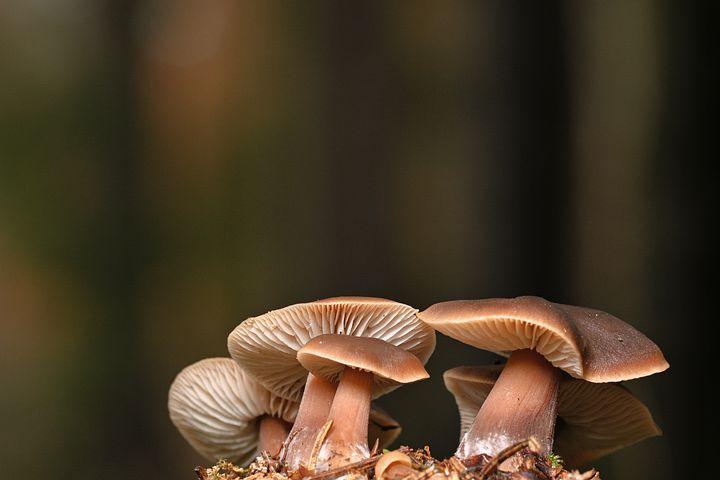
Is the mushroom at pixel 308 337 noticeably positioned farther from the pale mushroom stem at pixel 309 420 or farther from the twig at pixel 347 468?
the twig at pixel 347 468

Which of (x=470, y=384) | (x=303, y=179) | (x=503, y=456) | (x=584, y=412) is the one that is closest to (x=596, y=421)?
(x=584, y=412)

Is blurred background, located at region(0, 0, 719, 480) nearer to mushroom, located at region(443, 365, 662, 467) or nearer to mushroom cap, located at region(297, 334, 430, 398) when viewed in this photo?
mushroom, located at region(443, 365, 662, 467)

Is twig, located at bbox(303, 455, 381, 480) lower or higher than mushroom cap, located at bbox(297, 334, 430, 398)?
lower

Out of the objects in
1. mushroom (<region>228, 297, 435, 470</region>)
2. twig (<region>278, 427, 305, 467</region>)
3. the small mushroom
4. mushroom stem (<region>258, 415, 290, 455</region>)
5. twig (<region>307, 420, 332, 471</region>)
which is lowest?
mushroom stem (<region>258, 415, 290, 455</region>)

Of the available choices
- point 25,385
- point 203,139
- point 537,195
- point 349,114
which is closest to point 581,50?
point 537,195

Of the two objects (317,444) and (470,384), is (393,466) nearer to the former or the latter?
(317,444)

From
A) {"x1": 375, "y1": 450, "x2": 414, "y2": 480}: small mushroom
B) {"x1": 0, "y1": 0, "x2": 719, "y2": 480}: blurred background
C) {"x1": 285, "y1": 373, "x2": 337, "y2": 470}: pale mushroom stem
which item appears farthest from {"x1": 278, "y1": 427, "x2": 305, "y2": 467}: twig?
{"x1": 0, "y1": 0, "x2": 719, "y2": 480}: blurred background

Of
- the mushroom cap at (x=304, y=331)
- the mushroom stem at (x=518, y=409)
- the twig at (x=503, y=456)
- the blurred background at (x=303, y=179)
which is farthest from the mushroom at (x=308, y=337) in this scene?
the blurred background at (x=303, y=179)
